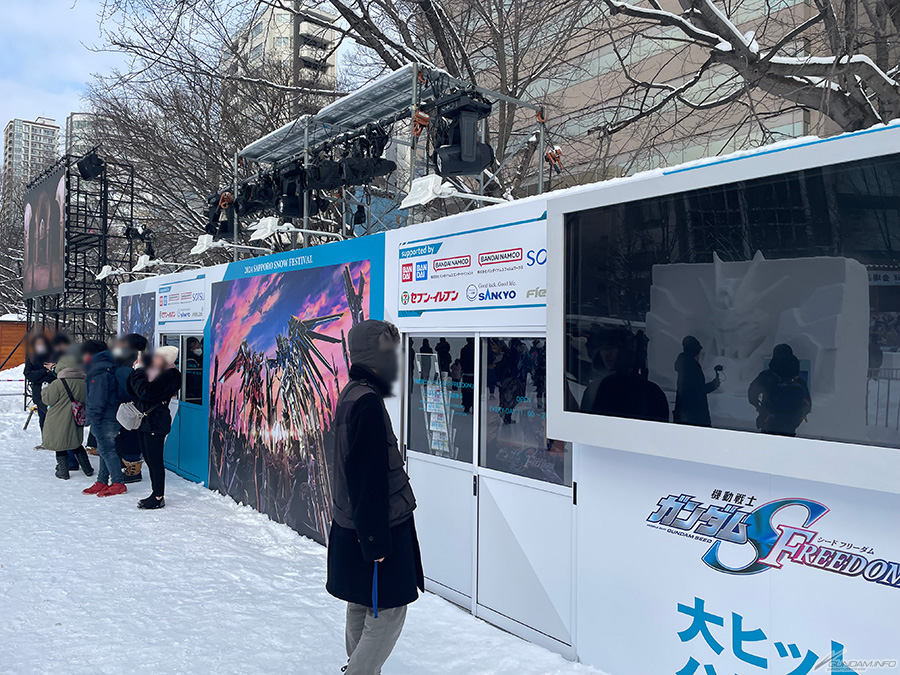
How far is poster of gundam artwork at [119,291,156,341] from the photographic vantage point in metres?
9.63

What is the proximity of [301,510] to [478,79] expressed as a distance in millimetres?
8653

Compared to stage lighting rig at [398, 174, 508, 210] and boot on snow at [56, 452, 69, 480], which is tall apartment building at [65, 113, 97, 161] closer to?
boot on snow at [56, 452, 69, 480]

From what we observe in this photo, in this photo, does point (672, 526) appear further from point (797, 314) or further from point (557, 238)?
point (557, 238)

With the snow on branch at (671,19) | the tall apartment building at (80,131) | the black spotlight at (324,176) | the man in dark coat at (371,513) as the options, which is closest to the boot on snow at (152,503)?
the black spotlight at (324,176)

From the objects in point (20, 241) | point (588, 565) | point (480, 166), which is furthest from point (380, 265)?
point (20, 241)

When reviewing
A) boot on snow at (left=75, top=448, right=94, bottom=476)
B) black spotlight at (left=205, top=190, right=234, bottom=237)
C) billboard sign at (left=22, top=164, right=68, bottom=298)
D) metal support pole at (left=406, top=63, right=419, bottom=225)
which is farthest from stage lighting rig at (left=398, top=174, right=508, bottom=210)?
billboard sign at (left=22, top=164, right=68, bottom=298)

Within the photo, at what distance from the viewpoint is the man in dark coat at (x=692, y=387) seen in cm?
282

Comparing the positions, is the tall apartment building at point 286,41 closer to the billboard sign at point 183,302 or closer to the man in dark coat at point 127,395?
the billboard sign at point 183,302

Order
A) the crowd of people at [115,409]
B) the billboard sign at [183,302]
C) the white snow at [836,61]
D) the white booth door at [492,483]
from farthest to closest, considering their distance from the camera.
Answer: the billboard sign at [183,302]
the crowd of people at [115,409]
the white snow at [836,61]
the white booth door at [492,483]

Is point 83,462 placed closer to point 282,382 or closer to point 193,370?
point 193,370

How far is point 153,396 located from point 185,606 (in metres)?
3.12

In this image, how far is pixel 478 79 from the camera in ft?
39.1

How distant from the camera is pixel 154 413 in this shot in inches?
279

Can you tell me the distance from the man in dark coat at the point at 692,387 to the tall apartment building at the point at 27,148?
25058 millimetres
